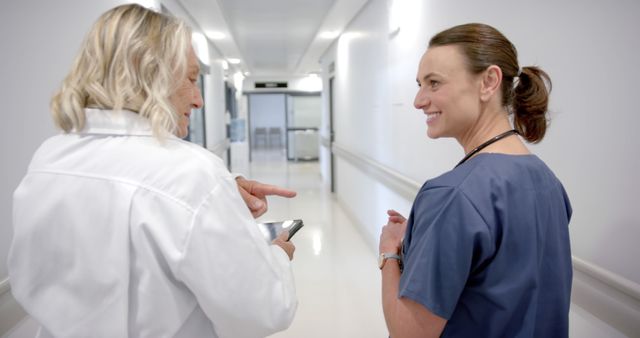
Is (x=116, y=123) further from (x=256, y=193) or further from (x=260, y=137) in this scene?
(x=260, y=137)

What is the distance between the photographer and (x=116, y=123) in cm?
86

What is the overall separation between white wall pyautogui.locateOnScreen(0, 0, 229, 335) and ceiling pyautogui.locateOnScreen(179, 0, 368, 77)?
2.82 m

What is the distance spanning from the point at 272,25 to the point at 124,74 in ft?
19.0

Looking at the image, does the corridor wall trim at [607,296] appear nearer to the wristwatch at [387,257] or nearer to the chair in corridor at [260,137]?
the wristwatch at [387,257]

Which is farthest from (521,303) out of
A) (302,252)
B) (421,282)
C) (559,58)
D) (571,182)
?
(302,252)

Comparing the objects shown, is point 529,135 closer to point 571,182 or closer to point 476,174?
point 476,174

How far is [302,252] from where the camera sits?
4.59 metres

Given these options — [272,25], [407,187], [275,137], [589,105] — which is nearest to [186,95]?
[589,105]

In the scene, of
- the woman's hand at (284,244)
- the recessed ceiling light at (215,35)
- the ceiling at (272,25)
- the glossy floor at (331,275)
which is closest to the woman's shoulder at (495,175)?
the woman's hand at (284,244)

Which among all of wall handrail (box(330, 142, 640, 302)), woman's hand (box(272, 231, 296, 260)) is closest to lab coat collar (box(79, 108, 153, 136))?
woman's hand (box(272, 231, 296, 260))

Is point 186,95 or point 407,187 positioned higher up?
point 186,95

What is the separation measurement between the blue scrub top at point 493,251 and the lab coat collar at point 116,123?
2.22ft

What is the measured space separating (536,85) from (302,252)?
373 cm

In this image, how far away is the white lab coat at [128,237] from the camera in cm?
82
